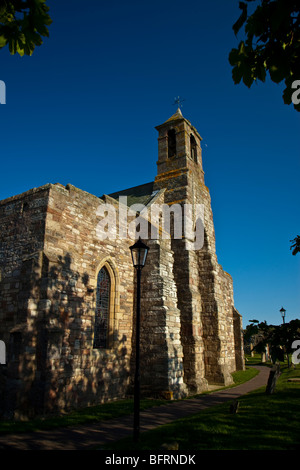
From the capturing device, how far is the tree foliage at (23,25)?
310 centimetres

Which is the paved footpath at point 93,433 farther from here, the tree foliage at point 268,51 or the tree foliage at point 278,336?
the tree foliage at point 268,51

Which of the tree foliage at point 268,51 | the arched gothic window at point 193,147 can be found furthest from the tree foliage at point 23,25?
the arched gothic window at point 193,147

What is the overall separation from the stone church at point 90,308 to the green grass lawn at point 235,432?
3.87 m

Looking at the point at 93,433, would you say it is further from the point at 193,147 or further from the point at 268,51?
the point at 193,147

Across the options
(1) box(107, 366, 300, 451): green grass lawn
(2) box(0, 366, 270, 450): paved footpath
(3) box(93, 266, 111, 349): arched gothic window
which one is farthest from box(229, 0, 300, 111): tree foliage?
(3) box(93, 266, 111, 349): arched gothic window

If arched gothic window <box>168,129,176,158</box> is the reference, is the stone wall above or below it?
below

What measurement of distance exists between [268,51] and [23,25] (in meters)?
2.48

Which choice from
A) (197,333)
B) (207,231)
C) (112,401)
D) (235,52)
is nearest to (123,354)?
(112,401)

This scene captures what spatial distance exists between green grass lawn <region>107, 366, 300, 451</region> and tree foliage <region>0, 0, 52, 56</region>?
630cm

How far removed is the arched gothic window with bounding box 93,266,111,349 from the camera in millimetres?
12531

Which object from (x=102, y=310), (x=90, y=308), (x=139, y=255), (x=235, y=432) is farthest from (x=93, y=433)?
(x=102, y=310)

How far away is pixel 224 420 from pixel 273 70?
7677mm

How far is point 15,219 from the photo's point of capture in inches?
464

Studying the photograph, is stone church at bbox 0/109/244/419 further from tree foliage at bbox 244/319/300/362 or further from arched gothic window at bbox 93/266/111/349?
tree foliage at bbox 244/319/300/362
